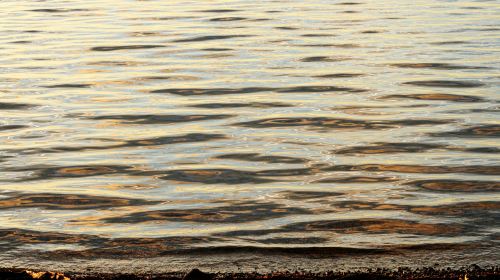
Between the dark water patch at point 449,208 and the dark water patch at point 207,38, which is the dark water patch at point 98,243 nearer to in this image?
the dark water patch at point 449,208

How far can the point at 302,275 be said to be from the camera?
5.92 meters

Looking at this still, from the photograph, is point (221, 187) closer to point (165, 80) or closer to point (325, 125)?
point (325, 125)

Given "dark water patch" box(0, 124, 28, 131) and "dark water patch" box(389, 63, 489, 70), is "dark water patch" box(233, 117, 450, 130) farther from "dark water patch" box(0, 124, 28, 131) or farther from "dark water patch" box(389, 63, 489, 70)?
"dark water patch" box(389, 63, 489, 70)

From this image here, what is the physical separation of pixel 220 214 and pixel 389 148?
2175 millimetres

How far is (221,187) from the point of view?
8.33 metres

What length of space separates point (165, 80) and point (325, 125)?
3.20 meters

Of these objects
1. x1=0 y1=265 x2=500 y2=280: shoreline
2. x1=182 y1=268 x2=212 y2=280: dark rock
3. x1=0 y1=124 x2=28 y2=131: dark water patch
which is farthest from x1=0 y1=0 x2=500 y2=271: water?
x1=182 y1=268 x2=212 y2=280: dark rock

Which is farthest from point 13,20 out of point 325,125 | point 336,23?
point 325,125

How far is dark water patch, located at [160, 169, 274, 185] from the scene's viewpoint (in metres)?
8.48

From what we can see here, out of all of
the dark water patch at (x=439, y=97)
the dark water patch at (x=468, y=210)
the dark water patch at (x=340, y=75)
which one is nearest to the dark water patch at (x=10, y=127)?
the dark water patch at (x=439, y=97)

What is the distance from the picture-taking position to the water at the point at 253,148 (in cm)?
704

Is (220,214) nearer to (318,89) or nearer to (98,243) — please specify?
(98,243)

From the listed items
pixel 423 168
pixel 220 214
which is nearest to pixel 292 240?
pixel 220 214

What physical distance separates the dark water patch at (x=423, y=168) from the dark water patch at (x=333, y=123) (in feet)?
4.52
